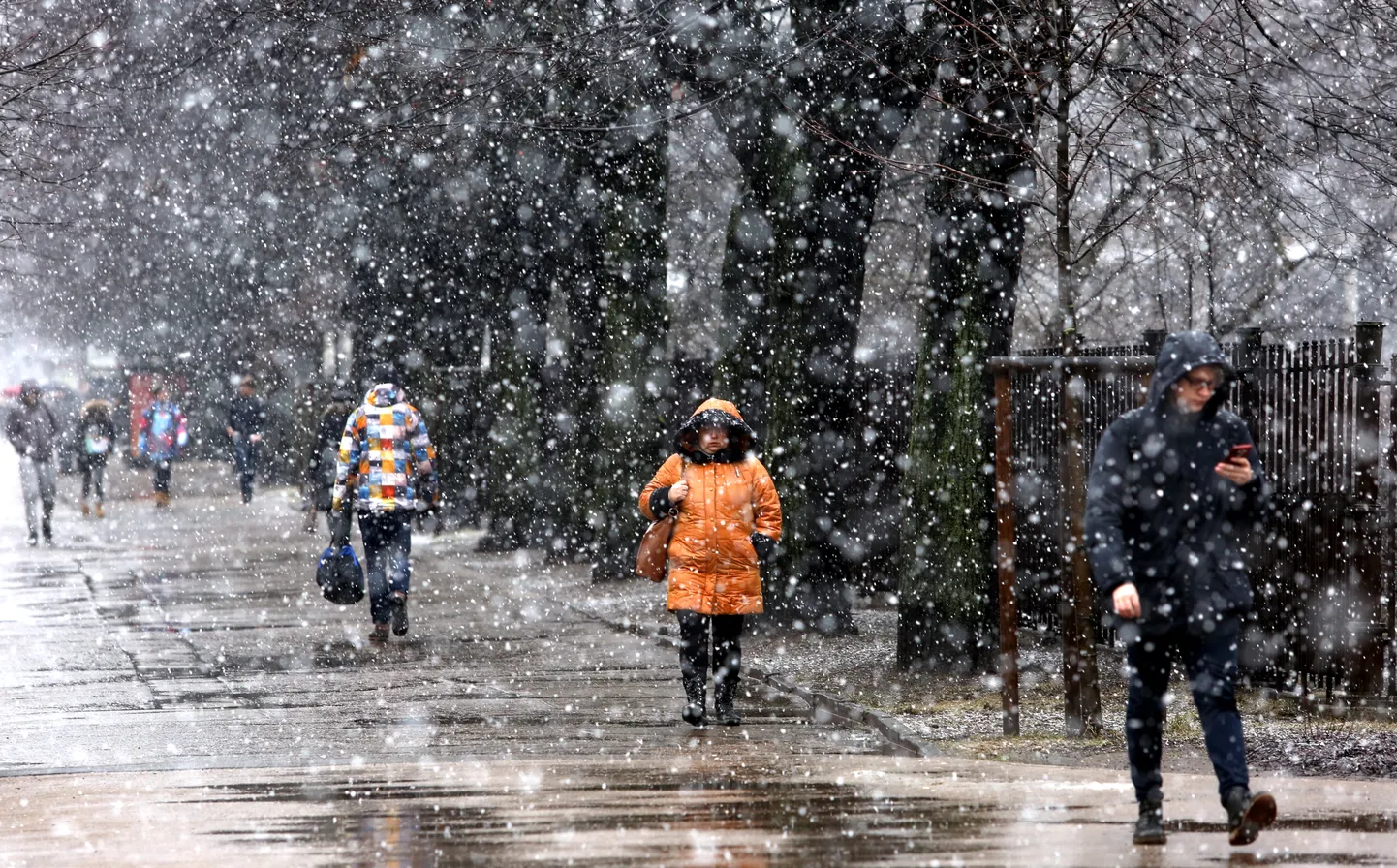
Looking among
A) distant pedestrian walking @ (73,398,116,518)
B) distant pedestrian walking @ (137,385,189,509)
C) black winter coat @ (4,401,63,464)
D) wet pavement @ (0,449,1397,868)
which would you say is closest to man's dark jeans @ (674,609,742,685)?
wet pavement @ (0,449,1397,868)

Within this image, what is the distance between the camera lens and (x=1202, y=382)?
20.8 feet

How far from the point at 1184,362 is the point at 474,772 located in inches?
151

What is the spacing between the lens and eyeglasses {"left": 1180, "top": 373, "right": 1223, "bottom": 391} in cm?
634

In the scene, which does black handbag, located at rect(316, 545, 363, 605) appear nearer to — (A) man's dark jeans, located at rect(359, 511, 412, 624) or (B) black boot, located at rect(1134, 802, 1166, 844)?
(A) man's dark jeans, located at rect(359, 511, 412, 624)

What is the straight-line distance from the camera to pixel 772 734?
9914 mm

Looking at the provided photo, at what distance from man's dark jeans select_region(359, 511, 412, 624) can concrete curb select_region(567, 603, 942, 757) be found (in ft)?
9.00

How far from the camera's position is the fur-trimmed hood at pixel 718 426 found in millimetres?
9805

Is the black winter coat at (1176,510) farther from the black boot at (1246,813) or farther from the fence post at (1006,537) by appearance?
the fence post at (1006,537)

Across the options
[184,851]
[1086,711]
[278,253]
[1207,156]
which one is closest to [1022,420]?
[1207,156]

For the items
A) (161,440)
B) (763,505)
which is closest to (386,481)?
(763,505)

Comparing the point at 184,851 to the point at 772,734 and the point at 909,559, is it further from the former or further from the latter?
the point at 909,559

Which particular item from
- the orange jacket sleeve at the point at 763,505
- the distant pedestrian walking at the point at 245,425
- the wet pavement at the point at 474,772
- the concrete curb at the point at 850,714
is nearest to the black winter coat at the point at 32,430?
the distant pedestrian walking at the point at 245,425

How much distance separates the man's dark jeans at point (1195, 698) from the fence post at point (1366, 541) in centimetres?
414

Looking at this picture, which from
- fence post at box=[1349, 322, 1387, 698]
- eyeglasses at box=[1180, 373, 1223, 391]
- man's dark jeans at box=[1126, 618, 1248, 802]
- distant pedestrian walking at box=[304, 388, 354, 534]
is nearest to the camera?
man's dark jeans at box=[1126, 618, 1248, 802]
